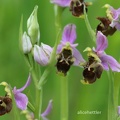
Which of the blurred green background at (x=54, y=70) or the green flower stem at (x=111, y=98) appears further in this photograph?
the blurred green background at (x=54, y=70)

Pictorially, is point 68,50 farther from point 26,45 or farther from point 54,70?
point 54,70

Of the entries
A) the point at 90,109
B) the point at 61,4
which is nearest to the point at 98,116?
the point at 90,109

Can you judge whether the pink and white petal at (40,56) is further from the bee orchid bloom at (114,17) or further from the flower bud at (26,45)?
the bee orchid bloom at (114,17)

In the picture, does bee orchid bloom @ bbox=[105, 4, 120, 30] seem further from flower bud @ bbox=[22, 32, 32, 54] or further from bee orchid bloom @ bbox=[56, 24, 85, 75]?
Answer: flower bud @ bbox=[22, 32, 32, 54]

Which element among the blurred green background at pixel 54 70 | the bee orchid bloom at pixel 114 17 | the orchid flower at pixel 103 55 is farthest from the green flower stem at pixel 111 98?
the blurred green background at pixel 54 70

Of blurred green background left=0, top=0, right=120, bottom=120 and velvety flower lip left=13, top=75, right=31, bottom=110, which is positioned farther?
blurred green background left=0, top=0, right=120, bottom=120

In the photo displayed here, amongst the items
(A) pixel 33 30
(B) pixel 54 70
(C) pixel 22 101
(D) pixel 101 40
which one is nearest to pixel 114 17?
(D) pixel 101 40

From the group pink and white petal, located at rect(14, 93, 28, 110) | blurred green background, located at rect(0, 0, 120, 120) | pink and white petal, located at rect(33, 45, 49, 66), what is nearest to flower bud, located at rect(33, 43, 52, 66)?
pink and white petal, located at rect(33, 45, 49, 66)
